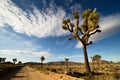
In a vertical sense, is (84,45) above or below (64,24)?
below

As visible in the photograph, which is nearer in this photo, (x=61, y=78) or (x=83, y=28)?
(x=61, y=78)

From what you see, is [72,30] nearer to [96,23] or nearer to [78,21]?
[78,21]

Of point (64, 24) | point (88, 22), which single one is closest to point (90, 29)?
point (88, 22)

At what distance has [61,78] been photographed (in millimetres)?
17078

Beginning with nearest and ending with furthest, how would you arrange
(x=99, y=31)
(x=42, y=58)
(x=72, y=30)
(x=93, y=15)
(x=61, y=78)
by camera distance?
1. (x=61, y=78)
2. (x=93, y=15)
3. (x=99, y=31)
4. (x=72, y=30)
5. (x=42, y=58)

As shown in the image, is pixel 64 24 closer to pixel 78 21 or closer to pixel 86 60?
pixel 78 21

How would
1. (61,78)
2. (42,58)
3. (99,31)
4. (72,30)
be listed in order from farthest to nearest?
(42,58) → (72,30) → (99,31) → (61,78)

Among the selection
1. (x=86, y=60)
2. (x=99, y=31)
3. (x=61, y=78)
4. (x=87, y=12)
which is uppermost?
(x=87, y=12)

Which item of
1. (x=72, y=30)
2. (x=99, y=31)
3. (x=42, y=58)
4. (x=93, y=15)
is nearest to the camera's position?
(x=93, y=15)

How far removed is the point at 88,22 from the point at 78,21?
150 cm

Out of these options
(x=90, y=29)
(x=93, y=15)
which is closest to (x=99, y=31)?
(x=90, y=29)

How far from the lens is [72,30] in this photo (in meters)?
22.1

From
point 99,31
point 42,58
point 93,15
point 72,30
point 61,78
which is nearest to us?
point 61,78

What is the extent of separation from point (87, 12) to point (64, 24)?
4.03 metres
